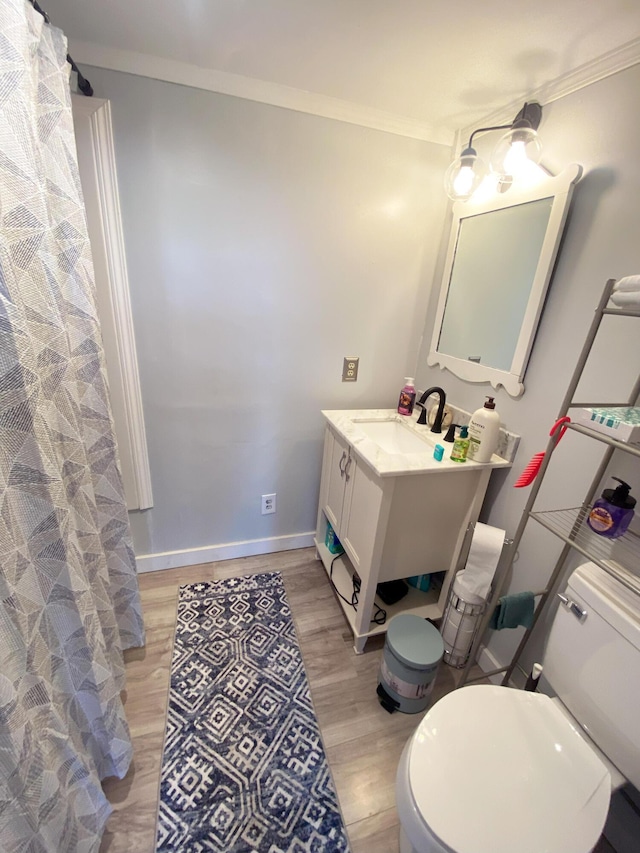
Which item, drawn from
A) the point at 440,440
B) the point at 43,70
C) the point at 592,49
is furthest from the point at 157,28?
the point at 440,440

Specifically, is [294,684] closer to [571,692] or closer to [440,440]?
[571,692]

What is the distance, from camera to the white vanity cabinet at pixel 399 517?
1.24m

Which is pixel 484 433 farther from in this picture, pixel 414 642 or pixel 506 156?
pixel 506 156

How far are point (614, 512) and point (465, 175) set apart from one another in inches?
48.4

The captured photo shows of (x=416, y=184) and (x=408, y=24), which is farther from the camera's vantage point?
(x=416, y=184)

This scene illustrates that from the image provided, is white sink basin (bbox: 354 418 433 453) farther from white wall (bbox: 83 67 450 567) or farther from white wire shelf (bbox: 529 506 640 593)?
white wire shelf (bbox: 529 506 640 593)

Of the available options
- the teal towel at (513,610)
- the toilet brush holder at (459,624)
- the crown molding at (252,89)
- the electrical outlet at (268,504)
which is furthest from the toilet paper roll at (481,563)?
the crown molding at (252,89)

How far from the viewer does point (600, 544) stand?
0.97m

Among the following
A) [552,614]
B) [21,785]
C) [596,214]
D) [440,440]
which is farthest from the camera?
[440,440]

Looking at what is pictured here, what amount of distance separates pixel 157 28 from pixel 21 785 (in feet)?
6.25

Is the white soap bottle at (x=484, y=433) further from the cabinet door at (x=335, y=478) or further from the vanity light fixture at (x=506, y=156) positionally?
the vanity light fixture at (x=506, y=156)

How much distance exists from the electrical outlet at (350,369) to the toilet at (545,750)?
47.3 inches

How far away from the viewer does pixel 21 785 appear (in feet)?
2.02

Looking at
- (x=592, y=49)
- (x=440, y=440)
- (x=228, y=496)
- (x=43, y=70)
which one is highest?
(x=592, y=49)
